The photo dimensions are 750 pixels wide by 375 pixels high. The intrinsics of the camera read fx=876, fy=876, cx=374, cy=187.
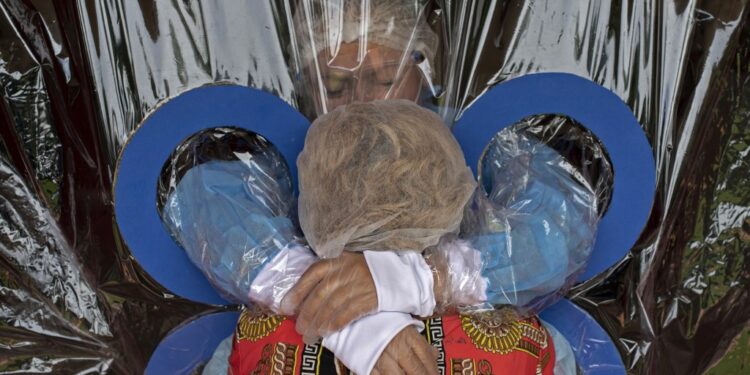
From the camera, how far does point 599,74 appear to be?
Result: 1117mm

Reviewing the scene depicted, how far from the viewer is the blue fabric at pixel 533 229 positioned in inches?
40.9

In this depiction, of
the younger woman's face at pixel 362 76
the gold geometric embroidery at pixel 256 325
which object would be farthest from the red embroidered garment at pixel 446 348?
the younger woman's face at pixel 362 76

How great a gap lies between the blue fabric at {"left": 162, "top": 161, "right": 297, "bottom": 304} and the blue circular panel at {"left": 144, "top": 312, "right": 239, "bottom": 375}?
0.15 metres

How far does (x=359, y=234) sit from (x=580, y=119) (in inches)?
14.1

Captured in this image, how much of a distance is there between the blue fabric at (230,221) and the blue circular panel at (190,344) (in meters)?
0.15

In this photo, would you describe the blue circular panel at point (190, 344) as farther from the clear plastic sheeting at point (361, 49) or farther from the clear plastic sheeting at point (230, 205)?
the clear plastic sheeting at point (361, 49)

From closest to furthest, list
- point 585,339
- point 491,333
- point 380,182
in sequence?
1. point 380,182
2. point 491,333
3. point 585,339

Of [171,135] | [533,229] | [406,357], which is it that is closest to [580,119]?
[533,229]

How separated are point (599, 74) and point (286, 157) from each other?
0.41 meters

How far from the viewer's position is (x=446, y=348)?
1.02m

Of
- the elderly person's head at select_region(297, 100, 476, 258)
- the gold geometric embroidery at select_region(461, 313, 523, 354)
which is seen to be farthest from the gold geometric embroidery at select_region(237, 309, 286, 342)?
the gold geometric embroidery at select_region(461, 313, 523, 354)

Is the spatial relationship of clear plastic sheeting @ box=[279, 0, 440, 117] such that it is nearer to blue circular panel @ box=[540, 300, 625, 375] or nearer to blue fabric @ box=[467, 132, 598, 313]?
blue fabric @ box=[467, 132, 598, 313]

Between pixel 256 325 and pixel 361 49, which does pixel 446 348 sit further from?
pixel 361 49

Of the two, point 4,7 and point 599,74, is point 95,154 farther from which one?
point 599,74
